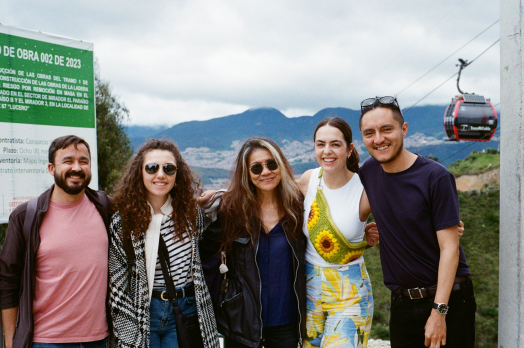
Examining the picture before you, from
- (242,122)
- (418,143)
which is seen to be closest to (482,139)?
(418,143)

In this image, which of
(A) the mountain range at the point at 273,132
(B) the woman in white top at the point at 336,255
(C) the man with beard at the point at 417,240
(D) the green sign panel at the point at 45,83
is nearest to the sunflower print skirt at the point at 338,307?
(B) the woman in white top at the point at 336,255

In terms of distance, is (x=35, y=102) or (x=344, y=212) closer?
(x=344, y=212)

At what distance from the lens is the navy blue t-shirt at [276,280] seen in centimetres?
322

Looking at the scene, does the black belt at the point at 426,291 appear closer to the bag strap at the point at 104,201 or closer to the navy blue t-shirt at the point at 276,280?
the navy blue t-shirt at the point at 276,280

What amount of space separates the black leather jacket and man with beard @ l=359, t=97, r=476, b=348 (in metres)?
0.68

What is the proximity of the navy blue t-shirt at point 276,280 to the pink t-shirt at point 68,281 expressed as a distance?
1201 millimetres

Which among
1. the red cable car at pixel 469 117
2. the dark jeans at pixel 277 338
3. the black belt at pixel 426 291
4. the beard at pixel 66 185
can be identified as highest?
the red cable car at pixel 469 117

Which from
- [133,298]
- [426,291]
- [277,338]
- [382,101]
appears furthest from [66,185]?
[426,291]

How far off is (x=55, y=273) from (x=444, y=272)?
103 inches

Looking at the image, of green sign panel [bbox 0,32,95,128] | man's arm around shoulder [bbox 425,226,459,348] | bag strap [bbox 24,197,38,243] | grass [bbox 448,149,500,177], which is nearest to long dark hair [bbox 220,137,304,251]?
man's arm around shoulder [bbox 425,226,459,348]

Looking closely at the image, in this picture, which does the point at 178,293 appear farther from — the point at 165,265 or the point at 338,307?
the point at 338,307

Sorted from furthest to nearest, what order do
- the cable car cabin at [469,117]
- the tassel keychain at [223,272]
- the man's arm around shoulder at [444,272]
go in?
the cable car cabin at [469,117], the tassel keychain at [223,272], the man's arm around shoulder at [444,272]

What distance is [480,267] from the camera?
20.6m

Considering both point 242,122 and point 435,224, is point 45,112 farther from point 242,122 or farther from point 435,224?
point 242,122
